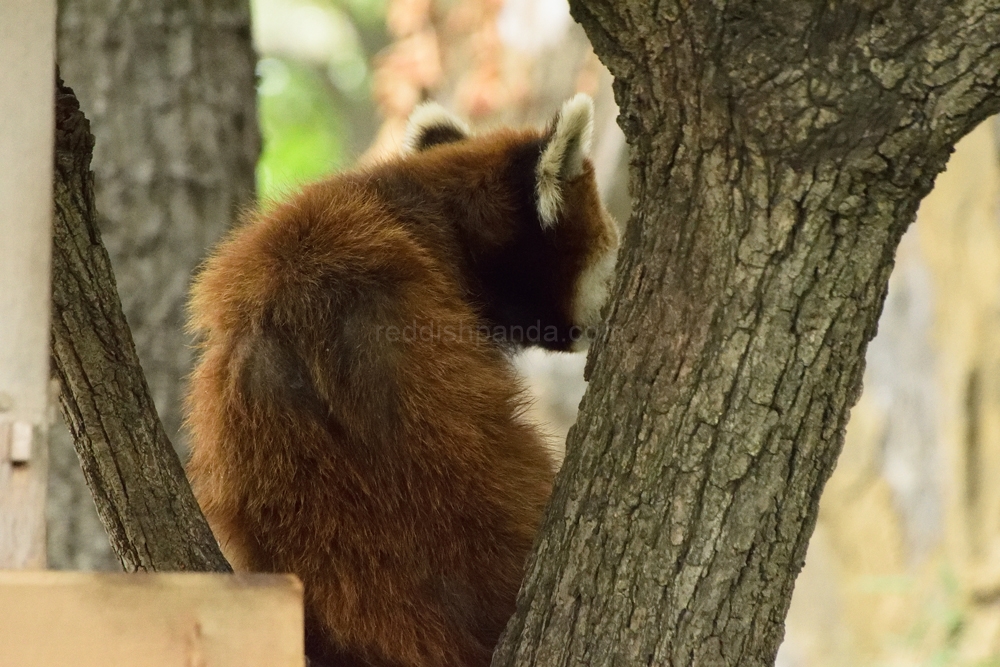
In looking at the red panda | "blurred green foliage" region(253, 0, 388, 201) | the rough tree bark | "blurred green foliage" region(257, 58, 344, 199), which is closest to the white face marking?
the red panda

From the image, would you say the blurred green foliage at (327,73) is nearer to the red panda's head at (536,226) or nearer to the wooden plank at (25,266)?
the red panda's head at (536,226)

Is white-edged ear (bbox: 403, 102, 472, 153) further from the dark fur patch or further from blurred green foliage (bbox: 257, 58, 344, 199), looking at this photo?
blurred green foliage (bbox: 257, 58, 344, 199)

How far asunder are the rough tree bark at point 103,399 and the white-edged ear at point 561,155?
1004mm

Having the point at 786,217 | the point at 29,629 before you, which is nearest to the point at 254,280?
the point at 29,629

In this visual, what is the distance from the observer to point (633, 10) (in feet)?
6.40

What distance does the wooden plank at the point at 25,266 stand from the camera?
5.71ft

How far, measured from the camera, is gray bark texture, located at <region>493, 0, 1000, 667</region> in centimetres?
188

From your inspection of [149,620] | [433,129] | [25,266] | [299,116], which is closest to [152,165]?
[433,129]

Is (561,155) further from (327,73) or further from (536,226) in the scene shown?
(327,73)

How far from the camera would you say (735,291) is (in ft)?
6.51

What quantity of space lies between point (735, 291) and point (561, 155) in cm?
82

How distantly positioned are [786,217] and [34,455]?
1.28 metres

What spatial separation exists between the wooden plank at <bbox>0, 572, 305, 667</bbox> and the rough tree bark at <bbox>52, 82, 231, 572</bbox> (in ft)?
2.13

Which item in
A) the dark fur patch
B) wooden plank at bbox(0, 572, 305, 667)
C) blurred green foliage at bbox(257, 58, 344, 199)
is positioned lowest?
wooden plank at bbox(0, 572, 305, 667)
